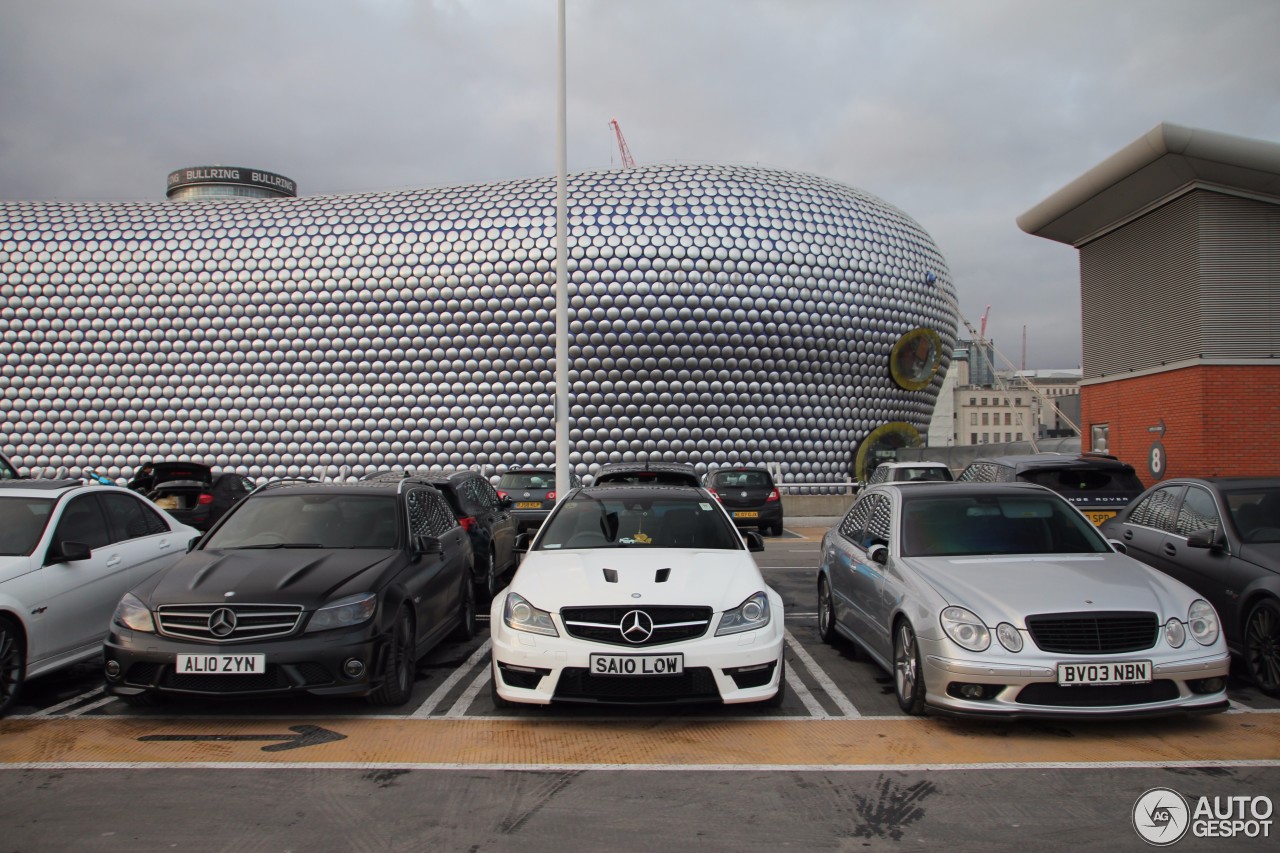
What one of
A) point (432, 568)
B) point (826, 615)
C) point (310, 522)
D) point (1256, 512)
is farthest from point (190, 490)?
point (1256, 512)

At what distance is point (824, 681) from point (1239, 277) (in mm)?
12986

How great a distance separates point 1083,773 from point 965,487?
2.48 m

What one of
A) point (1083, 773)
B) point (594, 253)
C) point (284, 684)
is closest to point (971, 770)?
point (1083, 773)

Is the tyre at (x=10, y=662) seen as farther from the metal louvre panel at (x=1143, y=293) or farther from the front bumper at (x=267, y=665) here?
the metal louvre panel at (x=1143, y=293)

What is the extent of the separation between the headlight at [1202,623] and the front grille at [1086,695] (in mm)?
437

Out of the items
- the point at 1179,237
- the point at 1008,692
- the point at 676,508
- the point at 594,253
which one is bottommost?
the point at 1008,692

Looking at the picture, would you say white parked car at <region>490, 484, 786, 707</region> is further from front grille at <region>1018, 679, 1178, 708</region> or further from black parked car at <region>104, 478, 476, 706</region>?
front grille at <region>1018, 679, 1178, 708</region>

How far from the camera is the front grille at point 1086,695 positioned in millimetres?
4695

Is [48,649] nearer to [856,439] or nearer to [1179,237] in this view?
[1179,237]

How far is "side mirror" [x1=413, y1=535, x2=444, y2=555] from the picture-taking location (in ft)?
20.9

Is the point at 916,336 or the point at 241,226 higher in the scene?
the point at 241,226

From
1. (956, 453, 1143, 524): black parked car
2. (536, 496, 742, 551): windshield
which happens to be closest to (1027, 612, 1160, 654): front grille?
(536, 496, 742, 551): windshield

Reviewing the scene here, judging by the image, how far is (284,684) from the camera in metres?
5.01

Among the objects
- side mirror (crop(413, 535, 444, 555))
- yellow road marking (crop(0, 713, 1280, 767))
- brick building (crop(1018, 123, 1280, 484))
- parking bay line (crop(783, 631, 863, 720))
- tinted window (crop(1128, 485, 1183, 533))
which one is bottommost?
parking bay line (crop(783, 631, 863, 720))
